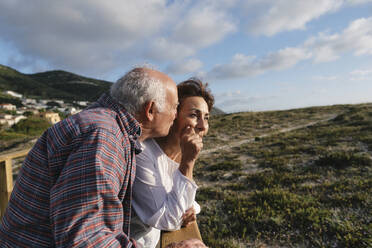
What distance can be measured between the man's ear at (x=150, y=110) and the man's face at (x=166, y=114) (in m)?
0.05

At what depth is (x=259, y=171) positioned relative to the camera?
8047 mm

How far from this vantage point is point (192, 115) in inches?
124

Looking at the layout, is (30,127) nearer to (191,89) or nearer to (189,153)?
(191,89)

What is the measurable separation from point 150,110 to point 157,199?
81 cm

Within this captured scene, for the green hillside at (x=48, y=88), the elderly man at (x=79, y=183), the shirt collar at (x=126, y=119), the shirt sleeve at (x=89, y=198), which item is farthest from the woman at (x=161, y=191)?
the green hillside at (x=48, y=88)

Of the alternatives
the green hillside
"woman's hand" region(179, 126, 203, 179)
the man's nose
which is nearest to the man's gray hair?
"woman's hand" region(179, 126, 203, 179)

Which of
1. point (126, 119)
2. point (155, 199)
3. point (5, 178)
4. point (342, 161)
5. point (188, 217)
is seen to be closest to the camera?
point (126, 119)

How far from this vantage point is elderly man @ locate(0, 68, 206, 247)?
1331 mm

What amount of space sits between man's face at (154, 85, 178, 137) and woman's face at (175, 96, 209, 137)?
Result: 1.97ft

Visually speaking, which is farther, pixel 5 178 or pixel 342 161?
pixel 342 161

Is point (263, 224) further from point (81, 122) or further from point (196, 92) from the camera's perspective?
point (81, 122)

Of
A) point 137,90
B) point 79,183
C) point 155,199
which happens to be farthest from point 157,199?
point 137,90

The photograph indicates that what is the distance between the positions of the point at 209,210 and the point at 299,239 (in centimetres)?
204

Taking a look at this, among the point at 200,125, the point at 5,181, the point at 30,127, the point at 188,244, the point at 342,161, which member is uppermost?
the point at 200,125
